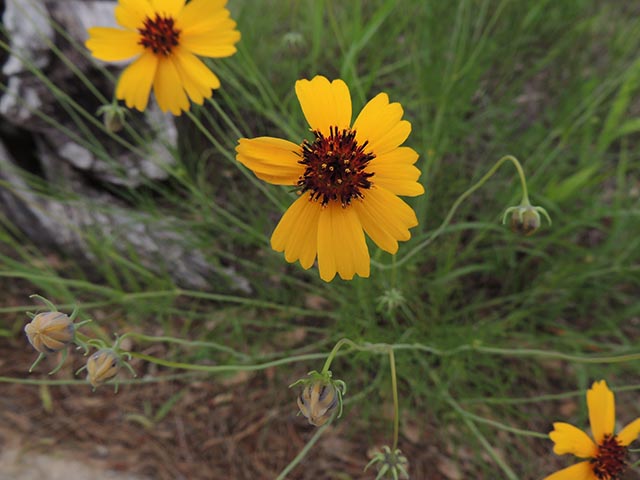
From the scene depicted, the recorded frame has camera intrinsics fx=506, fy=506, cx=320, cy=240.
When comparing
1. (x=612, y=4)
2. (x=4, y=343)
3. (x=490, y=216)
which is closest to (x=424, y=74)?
(x=490, y=216)

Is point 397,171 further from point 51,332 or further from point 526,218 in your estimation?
point 51,332

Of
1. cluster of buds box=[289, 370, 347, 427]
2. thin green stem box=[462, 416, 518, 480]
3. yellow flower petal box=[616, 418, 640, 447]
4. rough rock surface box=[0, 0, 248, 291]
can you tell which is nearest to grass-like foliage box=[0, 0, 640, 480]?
rough rock surface box=[0, 0, 248, 291]

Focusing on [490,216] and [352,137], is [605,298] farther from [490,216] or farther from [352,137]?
[352,137]

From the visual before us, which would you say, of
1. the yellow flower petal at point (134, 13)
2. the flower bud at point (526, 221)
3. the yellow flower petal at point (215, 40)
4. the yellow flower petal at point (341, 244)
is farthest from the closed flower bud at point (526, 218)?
the yellow flower petal at point (134, 13)

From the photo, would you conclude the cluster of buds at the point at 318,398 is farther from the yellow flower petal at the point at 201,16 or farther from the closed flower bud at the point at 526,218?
the yellow flower petal at the point at 201,16

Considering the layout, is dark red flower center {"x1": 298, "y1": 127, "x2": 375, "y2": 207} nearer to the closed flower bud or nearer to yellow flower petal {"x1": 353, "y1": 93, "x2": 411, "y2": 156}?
yellow flower petal {"x1": 353, "y1": 93, "x2": 411, "y2": 156}

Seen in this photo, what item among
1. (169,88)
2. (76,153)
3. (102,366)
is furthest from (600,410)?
(76,153)
